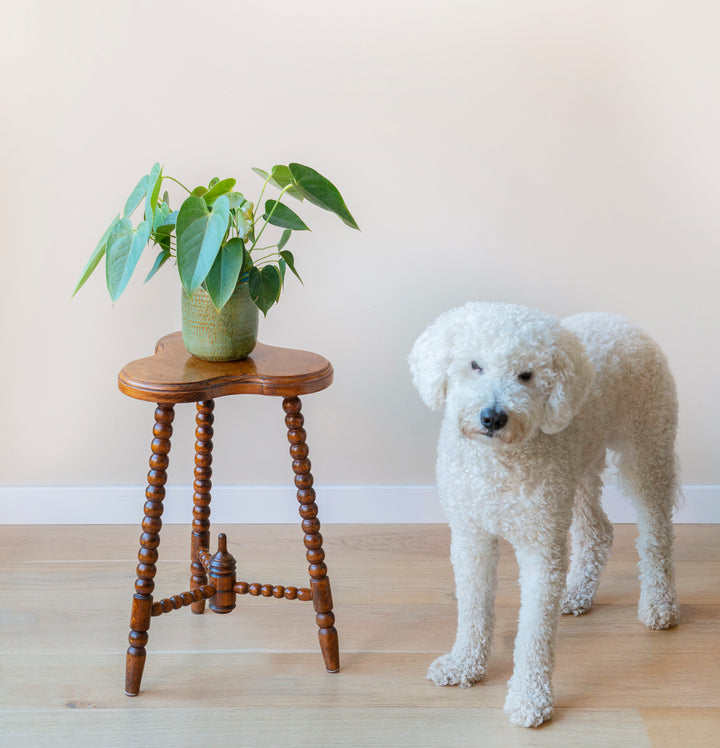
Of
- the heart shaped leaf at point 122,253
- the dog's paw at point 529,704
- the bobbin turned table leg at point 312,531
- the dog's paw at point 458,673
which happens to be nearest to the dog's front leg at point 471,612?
the dog's paw at point 458,673

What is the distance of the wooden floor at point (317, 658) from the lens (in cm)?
159

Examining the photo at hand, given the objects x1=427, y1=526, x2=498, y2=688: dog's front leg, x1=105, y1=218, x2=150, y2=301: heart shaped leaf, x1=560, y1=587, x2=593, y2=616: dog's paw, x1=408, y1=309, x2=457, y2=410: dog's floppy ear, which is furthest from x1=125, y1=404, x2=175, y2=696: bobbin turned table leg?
x1=560, y1=587, x2=593, y2=616: dog's paw

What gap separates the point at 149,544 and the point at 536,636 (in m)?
0.77

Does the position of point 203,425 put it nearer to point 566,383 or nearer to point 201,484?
point 201,484

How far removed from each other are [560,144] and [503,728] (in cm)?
145

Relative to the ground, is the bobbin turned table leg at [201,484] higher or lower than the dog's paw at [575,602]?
higher

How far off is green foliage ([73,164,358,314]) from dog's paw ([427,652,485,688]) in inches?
32.4

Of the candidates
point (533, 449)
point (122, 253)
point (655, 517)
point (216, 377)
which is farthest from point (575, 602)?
point (122, 253)

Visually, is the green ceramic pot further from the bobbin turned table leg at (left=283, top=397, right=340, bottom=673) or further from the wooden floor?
the wooden floor

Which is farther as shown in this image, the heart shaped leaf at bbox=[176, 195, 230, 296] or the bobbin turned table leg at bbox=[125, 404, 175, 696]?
the bobbin turned table leg at bbox=[125, 404, 175, 696]

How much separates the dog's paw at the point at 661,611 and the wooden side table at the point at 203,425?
0.74 meters

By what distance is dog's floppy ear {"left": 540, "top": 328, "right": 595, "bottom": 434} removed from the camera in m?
1.49

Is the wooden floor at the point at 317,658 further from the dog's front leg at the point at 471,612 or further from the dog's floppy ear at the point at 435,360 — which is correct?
the dog's floppy ear at the point at 435,360

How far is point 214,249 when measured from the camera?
147cm
